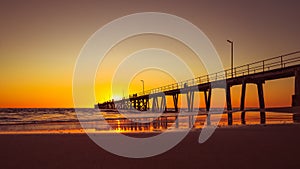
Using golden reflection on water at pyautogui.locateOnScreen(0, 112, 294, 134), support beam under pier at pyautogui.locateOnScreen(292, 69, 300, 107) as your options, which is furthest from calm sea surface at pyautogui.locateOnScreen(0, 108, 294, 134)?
support beam under pier at pyautogui.locateOnScreen(292, 69, 300, 107)

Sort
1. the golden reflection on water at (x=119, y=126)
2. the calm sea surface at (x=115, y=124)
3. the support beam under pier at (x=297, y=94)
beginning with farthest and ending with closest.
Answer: the calm sea surface at (x=115, y=124), the golden reflection on water at (x=119, y=126), the support beam under pier at (x=297, y=94)

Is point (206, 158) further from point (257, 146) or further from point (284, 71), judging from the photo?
point (284, 71)

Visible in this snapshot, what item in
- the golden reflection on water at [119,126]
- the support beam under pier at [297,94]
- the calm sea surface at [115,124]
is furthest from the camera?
the calm sea surface at [115,124]

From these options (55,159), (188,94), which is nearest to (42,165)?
(55,159)

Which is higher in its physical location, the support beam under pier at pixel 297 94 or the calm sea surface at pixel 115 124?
the support beam under pier at pixel 297 94

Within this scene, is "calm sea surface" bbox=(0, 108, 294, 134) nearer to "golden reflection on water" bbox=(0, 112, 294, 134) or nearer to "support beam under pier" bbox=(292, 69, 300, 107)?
"golden reflection on water" bbox=(0, 112, 294, 134)

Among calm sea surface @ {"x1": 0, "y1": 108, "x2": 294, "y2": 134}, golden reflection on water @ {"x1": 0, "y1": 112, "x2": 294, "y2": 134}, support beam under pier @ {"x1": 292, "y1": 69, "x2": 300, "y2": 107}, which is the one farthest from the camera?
calm sea surface @ {"x1": 0, "y1": 108, "x2": 294, "y2": 134}

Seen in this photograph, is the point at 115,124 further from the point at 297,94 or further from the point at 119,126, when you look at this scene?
the point at 297,94

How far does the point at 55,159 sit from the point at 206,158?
8.76 ft

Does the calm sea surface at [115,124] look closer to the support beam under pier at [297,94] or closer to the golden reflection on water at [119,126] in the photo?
the golden reflection on water at [119,126]

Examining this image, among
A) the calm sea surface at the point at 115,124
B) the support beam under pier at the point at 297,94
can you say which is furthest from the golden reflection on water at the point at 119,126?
the support beam under pier at the point at 297,94

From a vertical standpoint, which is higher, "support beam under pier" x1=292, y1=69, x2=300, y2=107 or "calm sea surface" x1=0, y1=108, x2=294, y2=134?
"support beam under pier" x1=292, y1=69, x2=300, y2=107

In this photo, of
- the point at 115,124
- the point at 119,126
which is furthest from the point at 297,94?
the point at 115,124

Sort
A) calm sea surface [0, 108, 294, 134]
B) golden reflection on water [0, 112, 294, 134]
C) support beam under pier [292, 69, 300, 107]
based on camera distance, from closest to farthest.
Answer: support beam under pier [292, 69, 300, 107]
golden reflection on water [0, 112, 294, 134]
calm sea surface [0, 108, 294, 134]
